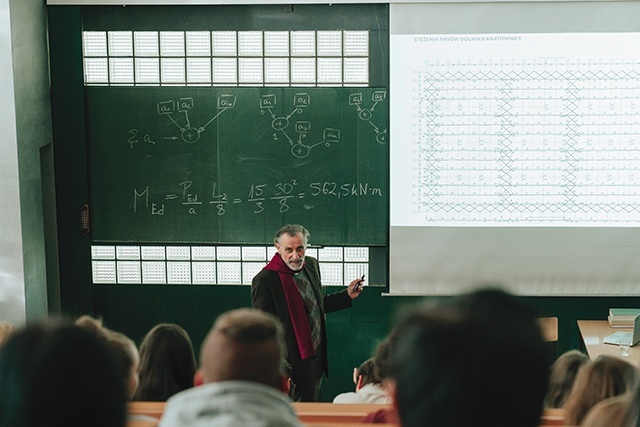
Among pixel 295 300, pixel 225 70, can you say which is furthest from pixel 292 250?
pixel 225 70

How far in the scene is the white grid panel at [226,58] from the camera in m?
5.82

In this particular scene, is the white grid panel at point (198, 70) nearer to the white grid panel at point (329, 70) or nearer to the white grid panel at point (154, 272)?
the white grid panel at point (329, 70)

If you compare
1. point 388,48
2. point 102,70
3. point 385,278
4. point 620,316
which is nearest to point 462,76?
point 388,48

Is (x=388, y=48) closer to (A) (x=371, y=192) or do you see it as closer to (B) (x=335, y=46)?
(B) (x=335, y=46)

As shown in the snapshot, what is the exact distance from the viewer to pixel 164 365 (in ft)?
10.3

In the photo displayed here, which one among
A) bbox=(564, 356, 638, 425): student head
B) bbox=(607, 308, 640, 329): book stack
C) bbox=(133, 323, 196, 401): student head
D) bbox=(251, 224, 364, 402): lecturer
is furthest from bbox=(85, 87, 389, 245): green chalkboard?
bbox=(564, 356, 638, 425): student head

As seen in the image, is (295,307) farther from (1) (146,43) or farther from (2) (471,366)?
(2) (471,366)

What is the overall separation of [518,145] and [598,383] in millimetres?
3183

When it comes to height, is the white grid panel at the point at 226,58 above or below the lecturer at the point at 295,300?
above

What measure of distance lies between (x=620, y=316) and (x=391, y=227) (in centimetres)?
155

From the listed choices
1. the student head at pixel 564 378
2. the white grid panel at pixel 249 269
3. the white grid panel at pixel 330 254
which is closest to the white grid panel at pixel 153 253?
the white grid panel at pixel 249 269

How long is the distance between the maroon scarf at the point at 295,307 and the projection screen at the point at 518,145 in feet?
4.06

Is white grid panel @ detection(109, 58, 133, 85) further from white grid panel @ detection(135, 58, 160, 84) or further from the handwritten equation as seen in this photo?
the handwritten equation

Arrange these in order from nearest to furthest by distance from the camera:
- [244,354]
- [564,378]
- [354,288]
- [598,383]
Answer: [244,354] < [598,383] < [564,378] < [354,288]
